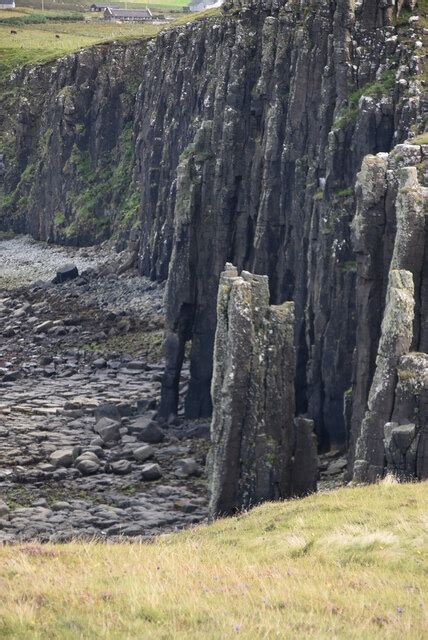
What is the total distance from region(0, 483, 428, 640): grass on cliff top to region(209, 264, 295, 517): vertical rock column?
35.6 feet

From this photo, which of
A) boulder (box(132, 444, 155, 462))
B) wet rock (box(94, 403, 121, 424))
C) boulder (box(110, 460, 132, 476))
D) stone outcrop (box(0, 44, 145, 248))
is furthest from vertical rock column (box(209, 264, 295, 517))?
stone outcrop (box(0, 44, 145, 248))

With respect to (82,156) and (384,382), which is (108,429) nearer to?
(384,382)

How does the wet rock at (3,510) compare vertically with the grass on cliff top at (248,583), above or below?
below

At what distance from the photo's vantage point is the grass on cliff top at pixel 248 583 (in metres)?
22.9

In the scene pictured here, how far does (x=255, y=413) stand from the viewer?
155ft

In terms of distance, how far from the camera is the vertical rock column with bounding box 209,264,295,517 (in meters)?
47.0

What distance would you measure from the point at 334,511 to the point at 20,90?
460 ft

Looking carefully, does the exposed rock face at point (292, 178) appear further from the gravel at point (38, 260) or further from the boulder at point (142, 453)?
the gravel at point (38, 260)

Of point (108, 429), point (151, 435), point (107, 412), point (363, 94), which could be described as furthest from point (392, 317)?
point (107, 412)

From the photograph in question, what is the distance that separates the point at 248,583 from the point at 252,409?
68.6 feet

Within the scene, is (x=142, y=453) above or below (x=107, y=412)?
below

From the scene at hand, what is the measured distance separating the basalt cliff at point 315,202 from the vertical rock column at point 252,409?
3.63m

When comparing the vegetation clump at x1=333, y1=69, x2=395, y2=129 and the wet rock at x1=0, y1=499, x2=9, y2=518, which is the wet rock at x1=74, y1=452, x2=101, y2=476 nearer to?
the wet rock at x1=0, y1=499, x2=9, y2=518

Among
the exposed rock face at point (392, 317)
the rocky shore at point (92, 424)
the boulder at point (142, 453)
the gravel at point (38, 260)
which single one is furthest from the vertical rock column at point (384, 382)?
the gravel at point (38, 260)
